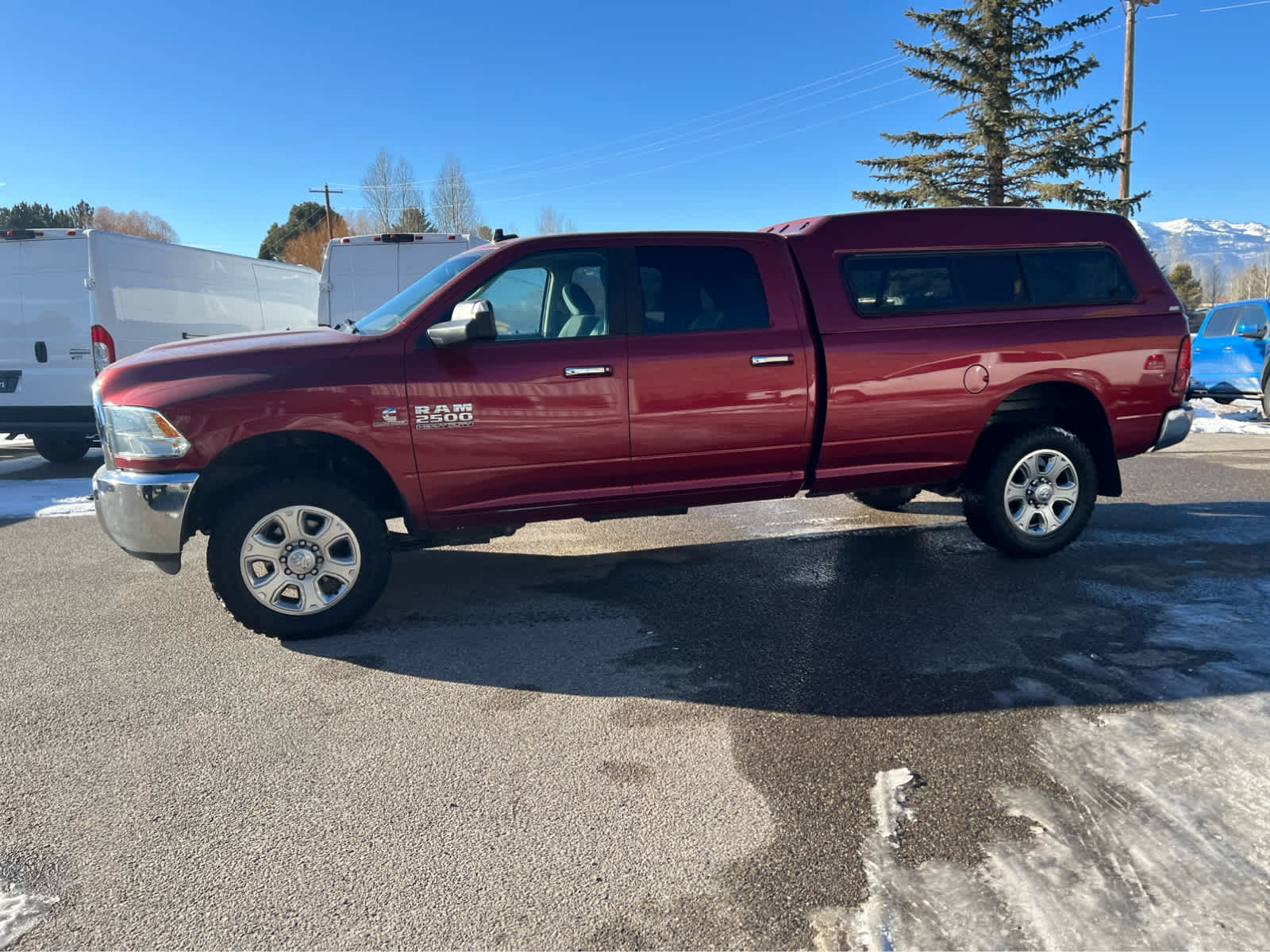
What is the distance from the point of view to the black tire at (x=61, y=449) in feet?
32.0

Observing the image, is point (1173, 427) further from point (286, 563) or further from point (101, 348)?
point (101, 348)

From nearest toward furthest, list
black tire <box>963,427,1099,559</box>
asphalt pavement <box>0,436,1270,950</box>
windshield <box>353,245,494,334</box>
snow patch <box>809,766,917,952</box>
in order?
snow patch <box>809,766,917,952</box> → asphalt pavement <box>0,436,1270,950</box> → windshield <box>353,245,494,334</box> → black tire <box>963,427,1099,559</box>

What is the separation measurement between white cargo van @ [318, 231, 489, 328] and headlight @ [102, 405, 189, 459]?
21.3ft

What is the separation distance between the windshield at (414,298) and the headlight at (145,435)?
1.06 metres

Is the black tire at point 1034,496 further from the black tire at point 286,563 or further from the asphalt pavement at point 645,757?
→ the black tire at point 286,563

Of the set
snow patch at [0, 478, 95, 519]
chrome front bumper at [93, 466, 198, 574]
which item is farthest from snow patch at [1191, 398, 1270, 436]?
snow patch at [0, 478, 95, 519]

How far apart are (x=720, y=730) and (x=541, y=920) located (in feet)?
3.85

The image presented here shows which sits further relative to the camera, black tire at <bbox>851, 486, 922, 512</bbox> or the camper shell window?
black tire at <bbox>851, 486, 922, 512</bbox>

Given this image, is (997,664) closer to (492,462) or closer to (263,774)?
(492,462)

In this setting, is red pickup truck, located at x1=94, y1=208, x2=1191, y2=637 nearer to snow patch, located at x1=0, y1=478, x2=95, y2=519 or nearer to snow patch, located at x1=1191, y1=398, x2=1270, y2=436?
snow patch, located at x1=0, y1=478, x2=95, y2=519

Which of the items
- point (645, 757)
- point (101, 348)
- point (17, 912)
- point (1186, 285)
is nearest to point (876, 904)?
point (645, 757)

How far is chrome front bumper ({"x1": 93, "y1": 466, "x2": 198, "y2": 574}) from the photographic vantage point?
4.00 meters

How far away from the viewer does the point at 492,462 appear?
4340mm

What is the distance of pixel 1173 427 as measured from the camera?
5383 millimetres
